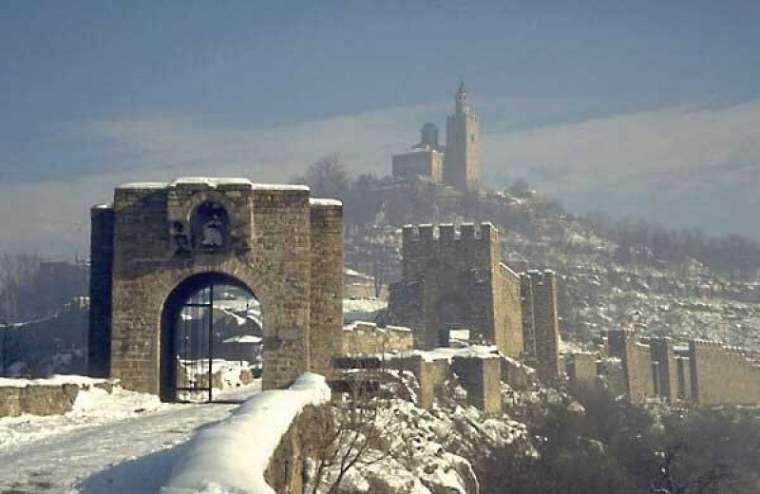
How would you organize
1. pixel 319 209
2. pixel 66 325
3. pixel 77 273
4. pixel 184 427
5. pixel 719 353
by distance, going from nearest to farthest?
pixel 184 427 → pixel 319 209 → pixel 66 325 → pixel 719 353 → pixel 77 273

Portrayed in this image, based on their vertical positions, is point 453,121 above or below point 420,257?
above

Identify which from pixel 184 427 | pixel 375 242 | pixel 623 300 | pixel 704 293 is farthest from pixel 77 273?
pixel 184 427

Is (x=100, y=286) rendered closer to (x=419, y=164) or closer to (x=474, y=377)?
(x=474, y=377)

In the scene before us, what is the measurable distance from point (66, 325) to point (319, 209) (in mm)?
37656

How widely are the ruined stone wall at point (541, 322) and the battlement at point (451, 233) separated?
631 cm

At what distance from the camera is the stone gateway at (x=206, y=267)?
665 inches

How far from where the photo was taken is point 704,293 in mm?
102000

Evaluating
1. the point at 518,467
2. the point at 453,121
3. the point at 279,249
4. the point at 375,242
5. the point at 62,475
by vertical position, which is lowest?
the point at 518,467

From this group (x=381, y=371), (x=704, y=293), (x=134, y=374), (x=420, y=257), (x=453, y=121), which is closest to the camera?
(x=134, y=374)

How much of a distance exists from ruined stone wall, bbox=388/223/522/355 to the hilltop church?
8171 centimetres

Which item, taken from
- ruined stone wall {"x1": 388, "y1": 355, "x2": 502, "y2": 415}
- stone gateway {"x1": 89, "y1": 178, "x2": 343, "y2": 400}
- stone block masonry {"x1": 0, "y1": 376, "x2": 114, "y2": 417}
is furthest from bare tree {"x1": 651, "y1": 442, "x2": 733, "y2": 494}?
stone block masonry {"x1": 0, "y1": 376, "x2": 114, "y2": 417}

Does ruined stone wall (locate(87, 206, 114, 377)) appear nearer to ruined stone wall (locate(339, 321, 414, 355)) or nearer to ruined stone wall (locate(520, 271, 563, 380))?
ruined stone wall (locate(339, 321, 414, 355))

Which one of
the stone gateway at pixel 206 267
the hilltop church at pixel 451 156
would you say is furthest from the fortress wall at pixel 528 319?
→ the hilltop church at pixel 451 156

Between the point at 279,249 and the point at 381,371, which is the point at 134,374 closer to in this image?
the point at 279,249
